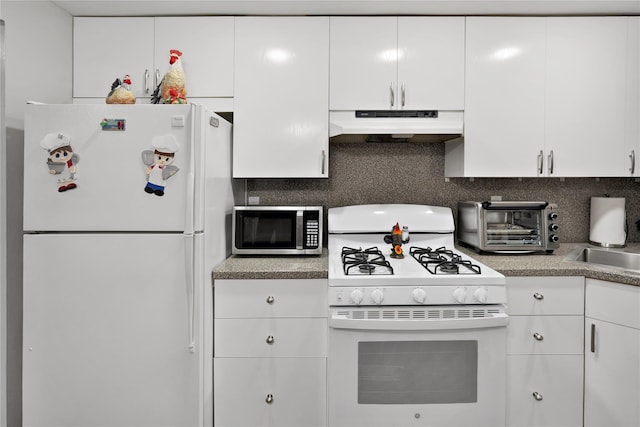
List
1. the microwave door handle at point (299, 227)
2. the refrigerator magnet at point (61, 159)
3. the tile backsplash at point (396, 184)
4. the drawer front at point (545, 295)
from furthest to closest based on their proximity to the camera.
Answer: the tile backsplash at point (396, 184) → the microwave door handle at point (299, 227) → the drawer front at point (545, 295) → the refrigerator magnet at point (61, 159)

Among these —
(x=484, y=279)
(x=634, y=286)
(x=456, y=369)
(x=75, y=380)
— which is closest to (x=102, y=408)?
(x=75, y=380)

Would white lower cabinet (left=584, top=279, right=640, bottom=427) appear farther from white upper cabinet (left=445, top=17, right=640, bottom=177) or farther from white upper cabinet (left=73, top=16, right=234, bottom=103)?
white upper cabinet (left=73, top=16, right=234, bottom=103)

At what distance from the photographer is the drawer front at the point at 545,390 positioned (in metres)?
1.88

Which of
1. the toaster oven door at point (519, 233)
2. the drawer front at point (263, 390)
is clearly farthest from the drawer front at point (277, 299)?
the toaster oven door at point (519, 233)

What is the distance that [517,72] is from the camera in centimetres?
223

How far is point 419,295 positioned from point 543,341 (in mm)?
704

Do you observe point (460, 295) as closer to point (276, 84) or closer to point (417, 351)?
point (417, 351)

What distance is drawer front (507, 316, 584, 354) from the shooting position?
1873 mm

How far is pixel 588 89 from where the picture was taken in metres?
2.24

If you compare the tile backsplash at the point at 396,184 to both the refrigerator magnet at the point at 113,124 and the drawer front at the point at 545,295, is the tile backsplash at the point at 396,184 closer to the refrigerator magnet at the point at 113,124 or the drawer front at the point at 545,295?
the drawer front at the point at 545,295

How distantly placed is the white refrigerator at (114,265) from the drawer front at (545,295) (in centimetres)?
149

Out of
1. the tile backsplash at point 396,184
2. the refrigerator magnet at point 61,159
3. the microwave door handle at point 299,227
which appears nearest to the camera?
the refrigerator magnet at point 61,159

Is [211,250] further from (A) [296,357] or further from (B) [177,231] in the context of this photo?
(A) [296,357]

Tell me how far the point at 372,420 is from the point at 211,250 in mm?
1100
